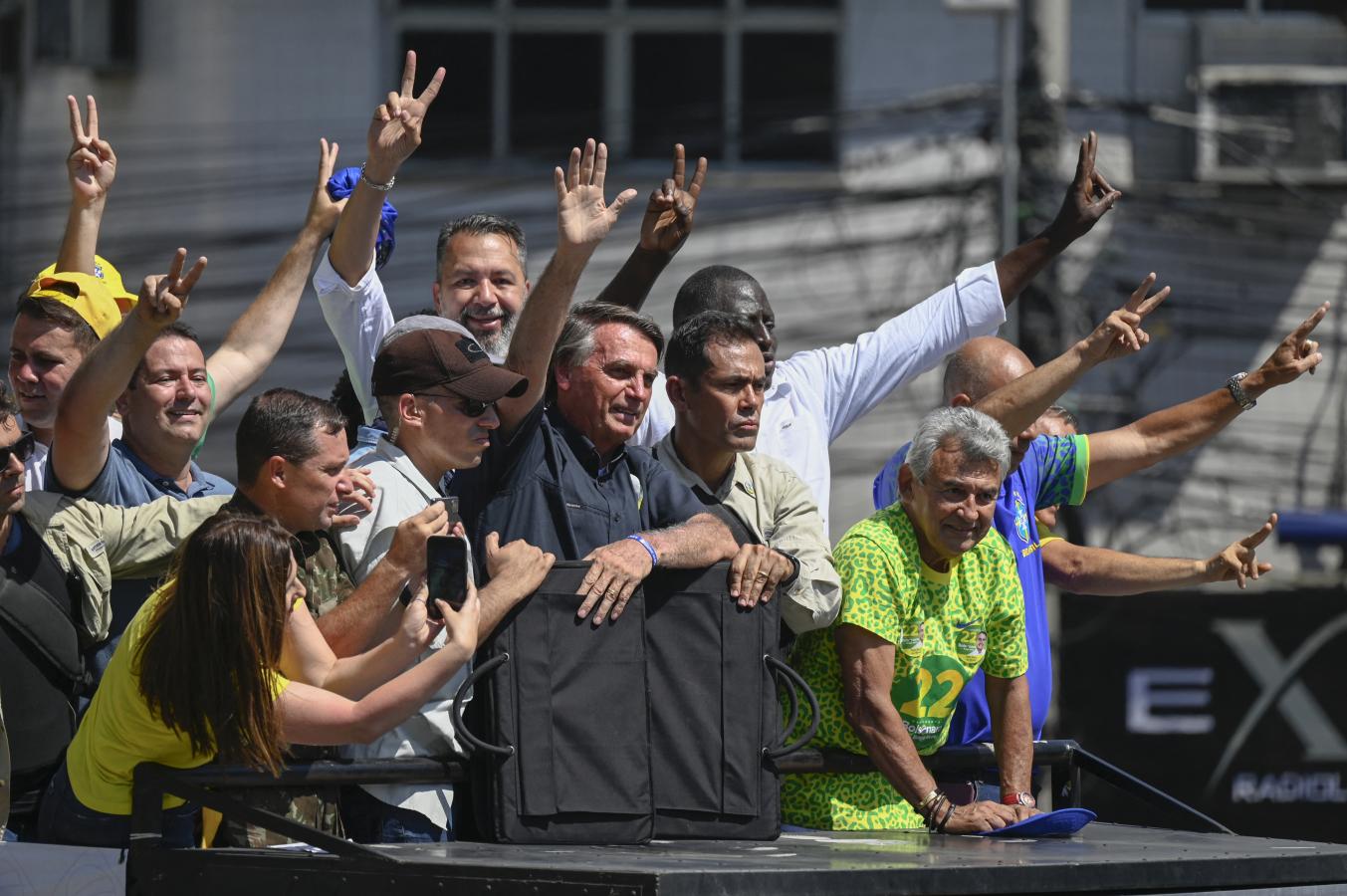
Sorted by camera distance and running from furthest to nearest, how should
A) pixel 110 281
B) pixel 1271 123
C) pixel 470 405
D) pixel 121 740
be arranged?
pixel 1271 123 → pixel 110 281 → pixel 470 405 → pixel 121 740

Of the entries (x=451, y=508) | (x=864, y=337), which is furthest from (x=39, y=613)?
(x=864, y=337)

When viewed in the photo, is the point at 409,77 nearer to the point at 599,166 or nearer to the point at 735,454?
the point at 599,166

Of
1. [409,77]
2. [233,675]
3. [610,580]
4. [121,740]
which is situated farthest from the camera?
[409,77]

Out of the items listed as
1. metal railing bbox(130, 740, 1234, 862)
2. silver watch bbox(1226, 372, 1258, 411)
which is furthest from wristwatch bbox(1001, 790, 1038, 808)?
silver watch bbox(1226, 372, 1258, 411)

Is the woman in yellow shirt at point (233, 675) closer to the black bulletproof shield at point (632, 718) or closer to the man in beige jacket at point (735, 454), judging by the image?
the black bulletproof shield at point (632, 718)

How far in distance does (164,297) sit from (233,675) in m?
1.04

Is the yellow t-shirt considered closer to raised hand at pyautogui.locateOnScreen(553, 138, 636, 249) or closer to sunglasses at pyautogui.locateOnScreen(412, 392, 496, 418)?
sunglasses at pyautogui.locateOnScreen(412, 392, 496, 418)

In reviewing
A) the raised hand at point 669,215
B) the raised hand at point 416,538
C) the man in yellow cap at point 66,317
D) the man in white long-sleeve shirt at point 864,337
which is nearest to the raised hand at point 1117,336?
the man in white long-sleeve shirt at point 864,337

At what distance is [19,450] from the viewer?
445 cm

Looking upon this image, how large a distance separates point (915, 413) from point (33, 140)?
627 centimetres

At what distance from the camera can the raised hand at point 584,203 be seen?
4.77m

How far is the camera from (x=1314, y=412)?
13742 millimetres

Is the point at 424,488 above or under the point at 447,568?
above

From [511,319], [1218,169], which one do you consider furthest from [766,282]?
[511,319]
